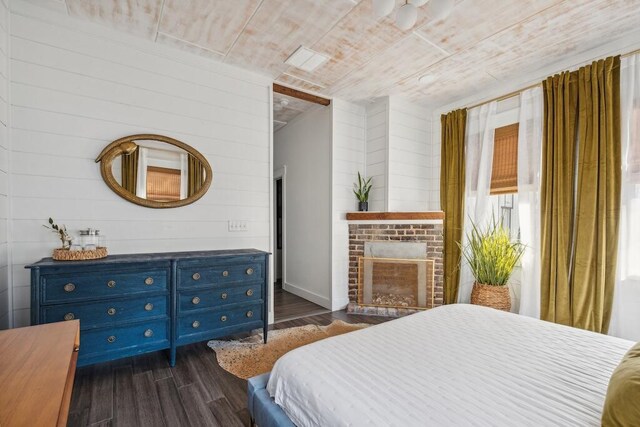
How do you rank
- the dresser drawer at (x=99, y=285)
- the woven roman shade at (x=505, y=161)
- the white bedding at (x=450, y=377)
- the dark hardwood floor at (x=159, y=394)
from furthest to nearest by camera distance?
the woven roman shade at (x=505, y=161), the dresser drawer at (x=99, y=285), the dark hardwood floor at (x=159, y=394), the white bedding at (x=450, y=377)

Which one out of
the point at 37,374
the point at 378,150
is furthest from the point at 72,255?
the point at 378,150

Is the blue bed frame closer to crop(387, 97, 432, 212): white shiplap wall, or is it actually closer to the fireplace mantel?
the fireplace mantel

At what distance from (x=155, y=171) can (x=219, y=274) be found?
1123 millimetres

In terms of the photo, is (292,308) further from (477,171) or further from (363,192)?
(477,171)

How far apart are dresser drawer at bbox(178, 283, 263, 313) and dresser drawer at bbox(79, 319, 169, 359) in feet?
0.65

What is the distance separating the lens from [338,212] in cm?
398

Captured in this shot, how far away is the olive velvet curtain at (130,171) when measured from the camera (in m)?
2.59

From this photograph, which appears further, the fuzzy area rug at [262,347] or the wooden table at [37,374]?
the fuzzy area rug at [262,347]

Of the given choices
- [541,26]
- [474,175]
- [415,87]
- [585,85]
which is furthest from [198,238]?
[585,85]

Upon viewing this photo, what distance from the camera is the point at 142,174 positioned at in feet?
8.77

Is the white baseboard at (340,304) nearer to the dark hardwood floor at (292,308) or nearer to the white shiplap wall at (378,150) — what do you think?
the dark hardwood floor at (292,308)

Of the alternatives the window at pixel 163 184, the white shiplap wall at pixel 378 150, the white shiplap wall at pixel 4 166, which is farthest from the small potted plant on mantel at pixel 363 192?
the white shiplap wall at pixel 4 166

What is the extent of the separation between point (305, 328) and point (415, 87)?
10.1ft

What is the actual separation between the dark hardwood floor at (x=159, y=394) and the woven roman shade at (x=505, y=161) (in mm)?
3326
